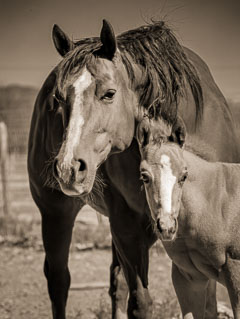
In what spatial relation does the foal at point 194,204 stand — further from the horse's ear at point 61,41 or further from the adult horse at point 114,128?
the horse's ear at point 61,41

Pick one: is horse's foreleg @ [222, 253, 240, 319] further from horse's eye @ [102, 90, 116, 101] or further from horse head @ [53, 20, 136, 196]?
horse's eye @ [102, 90, 116, 101]

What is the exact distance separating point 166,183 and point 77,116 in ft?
1.79

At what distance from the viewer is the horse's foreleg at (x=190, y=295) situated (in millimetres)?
3301

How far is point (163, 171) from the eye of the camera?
112 inches

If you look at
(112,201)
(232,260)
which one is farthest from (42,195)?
(232,260)

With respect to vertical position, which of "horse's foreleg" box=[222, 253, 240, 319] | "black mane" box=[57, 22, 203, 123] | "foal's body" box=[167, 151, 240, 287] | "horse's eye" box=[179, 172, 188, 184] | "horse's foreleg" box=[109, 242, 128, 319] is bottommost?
"horse's foreleg" box=[109, 242, 128, 319]

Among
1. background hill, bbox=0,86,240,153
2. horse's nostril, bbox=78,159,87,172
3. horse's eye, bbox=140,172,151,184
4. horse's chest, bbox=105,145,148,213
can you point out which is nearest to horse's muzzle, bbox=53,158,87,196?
horse's nostril, bbox=78,159,87,172

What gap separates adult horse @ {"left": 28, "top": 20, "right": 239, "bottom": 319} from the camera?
291 centimetres

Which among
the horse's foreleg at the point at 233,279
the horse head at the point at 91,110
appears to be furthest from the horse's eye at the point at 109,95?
the horse's foreleg at the point at 233,279

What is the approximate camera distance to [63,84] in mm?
2992

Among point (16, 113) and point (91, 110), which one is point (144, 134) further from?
point (16, 113)

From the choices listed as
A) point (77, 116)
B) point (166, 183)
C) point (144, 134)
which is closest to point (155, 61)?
point (144, 134)

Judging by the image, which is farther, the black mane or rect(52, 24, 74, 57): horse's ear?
rect(52, 24, 74, 57): horse's ear

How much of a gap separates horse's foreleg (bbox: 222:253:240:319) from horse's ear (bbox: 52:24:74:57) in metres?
1.42
